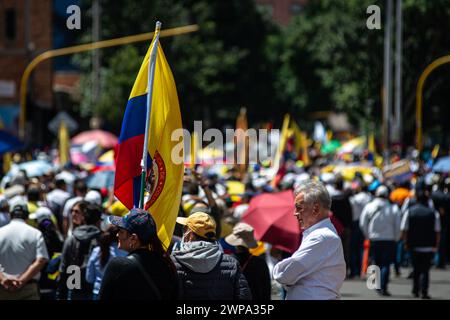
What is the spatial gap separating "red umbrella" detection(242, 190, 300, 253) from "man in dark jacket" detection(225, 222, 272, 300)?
158 centimetres

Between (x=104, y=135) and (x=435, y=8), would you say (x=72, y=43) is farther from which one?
(x=104, y=135)

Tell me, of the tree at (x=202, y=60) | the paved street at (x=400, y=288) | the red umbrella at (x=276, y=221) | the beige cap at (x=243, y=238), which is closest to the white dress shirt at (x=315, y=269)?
the beige cap at (x=243, y=238)

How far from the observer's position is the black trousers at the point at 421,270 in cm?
1625

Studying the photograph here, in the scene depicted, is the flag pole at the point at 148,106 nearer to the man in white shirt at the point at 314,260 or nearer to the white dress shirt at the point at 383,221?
the man in white shirt at the point at 314,260

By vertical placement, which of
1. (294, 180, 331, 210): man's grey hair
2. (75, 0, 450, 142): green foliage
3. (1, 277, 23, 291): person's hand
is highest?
(75, 0, 450, 142): green foliage

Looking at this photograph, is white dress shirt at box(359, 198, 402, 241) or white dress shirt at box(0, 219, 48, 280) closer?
white dress shirt at box(0, 219, 48, 280)

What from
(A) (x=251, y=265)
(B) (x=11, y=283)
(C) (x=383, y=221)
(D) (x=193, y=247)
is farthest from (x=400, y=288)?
(D) (x=193, y=247)

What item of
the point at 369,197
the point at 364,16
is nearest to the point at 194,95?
the point at 364,16

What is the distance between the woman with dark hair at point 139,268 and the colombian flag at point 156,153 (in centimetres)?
168

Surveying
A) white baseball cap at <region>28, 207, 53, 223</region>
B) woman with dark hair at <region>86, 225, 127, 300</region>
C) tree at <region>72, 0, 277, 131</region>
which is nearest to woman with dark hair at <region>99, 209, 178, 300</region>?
woman with dark hair at <region>86, 225, 127, 300</region>

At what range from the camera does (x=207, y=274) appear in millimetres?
7219

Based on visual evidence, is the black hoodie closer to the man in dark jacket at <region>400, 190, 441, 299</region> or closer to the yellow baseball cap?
the yellow baseball cap

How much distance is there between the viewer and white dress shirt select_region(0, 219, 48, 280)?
Answer: 9758mm

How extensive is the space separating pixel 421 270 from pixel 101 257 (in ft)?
24.6
